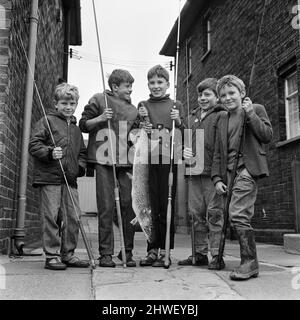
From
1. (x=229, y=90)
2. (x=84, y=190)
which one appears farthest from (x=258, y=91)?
(x=84, y=190)

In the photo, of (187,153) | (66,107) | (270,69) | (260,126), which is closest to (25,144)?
(66,107)

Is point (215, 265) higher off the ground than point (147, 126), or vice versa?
point (147, 126)

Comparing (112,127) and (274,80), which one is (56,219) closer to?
(112,127)

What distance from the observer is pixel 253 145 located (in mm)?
3793

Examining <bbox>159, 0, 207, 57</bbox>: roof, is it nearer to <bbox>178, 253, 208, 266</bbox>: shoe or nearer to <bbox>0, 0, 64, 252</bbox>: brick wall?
<bbox>0, 0, 64, 252</bbox>: brick wall

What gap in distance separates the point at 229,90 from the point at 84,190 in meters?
20.3

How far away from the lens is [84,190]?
23688 mm

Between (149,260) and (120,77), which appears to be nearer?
(149,260)

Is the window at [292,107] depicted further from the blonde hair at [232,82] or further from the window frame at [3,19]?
the window frame at [3,19]

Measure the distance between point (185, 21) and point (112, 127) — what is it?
1077 cm

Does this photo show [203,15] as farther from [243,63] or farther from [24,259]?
[24,259]

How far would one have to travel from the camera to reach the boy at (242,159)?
3664 millimetres

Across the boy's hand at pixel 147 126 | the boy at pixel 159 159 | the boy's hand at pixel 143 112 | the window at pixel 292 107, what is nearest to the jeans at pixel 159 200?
the boy at pixel 159 159

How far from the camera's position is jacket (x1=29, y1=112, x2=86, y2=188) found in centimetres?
406
